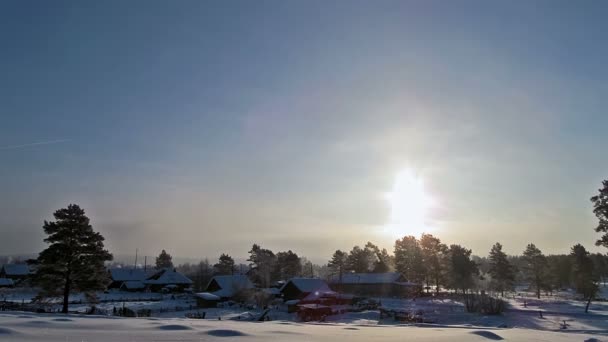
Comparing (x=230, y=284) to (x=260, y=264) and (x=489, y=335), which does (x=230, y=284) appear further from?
(x=489, y=335)

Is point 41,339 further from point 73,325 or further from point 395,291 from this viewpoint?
point 395,291

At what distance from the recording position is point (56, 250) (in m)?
35.2

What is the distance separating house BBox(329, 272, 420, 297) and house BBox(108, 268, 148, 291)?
42.2 meters

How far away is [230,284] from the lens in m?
75.8

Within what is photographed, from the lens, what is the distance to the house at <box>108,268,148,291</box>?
93625mm

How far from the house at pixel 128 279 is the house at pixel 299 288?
3845 cm

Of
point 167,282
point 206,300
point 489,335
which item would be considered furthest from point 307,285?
point 489,335

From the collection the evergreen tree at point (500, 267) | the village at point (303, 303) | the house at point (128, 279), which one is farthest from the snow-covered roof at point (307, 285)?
the house at point (128, 279)

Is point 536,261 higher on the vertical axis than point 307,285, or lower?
higher

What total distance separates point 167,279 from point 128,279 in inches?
471

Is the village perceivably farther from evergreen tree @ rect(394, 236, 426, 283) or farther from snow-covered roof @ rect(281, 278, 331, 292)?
evergreen tree @ rect(394, 236, 426, 283)

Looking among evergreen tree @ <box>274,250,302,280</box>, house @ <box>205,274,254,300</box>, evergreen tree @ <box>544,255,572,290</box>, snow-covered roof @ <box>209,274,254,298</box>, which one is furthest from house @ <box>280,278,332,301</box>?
evergreen tree @ <box>544,255,572,290</box>

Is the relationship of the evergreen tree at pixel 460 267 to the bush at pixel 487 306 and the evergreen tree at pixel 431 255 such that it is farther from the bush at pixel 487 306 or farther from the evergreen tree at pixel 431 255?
the bush at pixel 487 306

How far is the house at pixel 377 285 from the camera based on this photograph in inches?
3356
